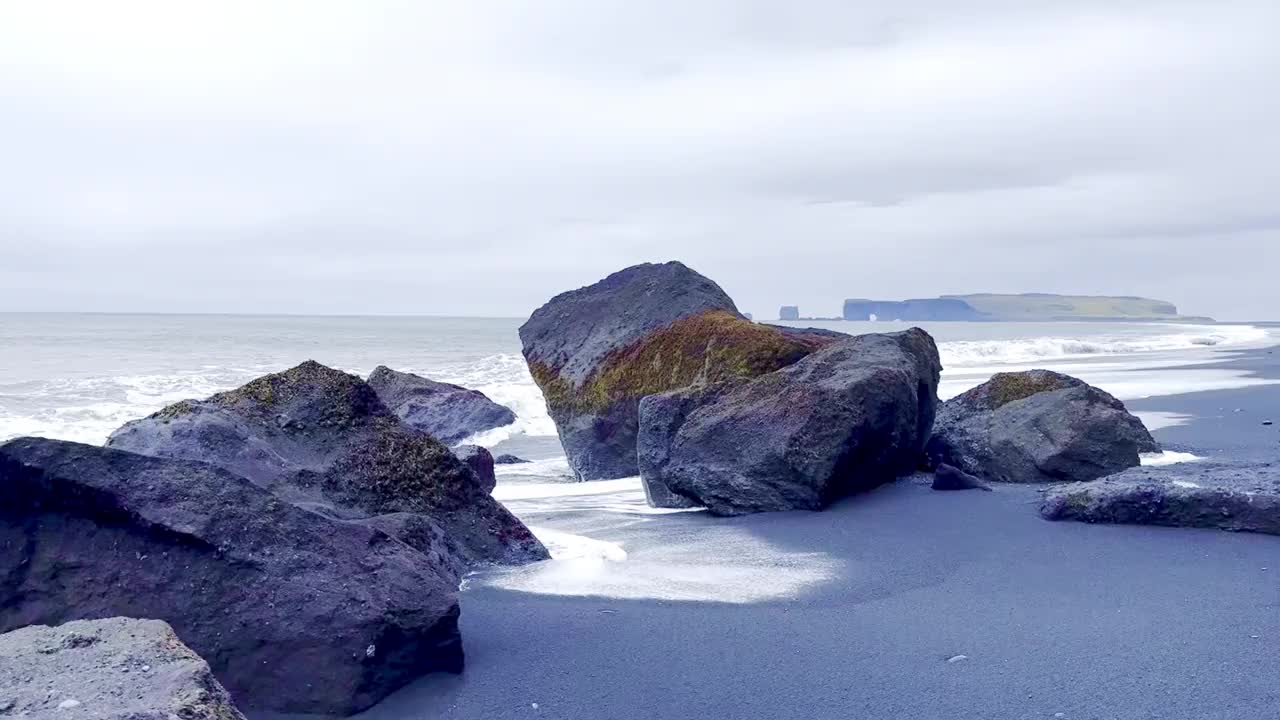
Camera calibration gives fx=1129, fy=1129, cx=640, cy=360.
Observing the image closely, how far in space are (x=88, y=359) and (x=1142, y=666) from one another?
117 feet

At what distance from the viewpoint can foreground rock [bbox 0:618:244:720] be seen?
268 cm

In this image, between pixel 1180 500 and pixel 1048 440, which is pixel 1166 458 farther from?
pixel 1180 500

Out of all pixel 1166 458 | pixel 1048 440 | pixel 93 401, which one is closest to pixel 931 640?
pixel 1048 440

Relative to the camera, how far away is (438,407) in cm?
1379

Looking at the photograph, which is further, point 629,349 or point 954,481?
point 629,349

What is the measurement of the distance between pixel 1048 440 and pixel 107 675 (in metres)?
6.78

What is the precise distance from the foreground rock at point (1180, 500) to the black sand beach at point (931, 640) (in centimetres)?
13

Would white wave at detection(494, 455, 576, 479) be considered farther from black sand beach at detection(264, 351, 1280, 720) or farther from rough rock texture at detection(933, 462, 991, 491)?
black sand beach at detection(264, 351, 1280, 720)

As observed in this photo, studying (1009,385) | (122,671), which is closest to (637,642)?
(122,671)

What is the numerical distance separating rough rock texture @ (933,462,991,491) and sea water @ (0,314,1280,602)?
160cm

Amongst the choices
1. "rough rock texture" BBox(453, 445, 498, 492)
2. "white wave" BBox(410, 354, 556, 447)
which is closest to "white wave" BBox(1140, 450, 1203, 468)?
"rough rock texture" BBox(453, 445, 498, 492)

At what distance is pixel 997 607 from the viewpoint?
15.3ft

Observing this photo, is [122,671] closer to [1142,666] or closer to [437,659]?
[437,659]

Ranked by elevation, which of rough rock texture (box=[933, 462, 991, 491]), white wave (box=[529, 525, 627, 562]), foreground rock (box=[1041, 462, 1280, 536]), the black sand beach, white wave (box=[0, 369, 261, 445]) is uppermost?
foreground rock (box=[1041, 462, 1280, 536])
